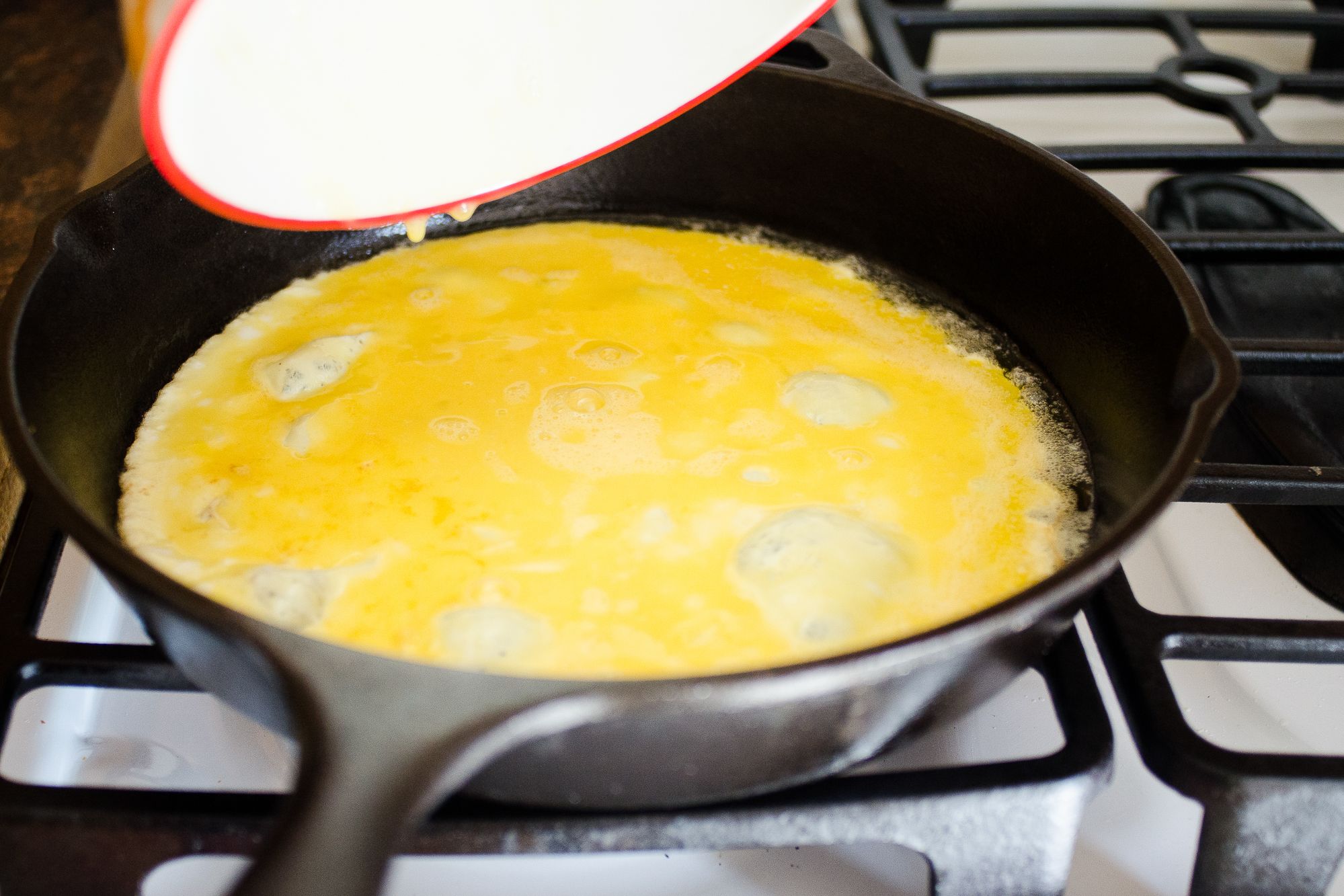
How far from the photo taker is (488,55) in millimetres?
961

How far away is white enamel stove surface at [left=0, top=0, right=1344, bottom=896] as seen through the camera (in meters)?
0.77

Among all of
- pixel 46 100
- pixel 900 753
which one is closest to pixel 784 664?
pixel 900 753

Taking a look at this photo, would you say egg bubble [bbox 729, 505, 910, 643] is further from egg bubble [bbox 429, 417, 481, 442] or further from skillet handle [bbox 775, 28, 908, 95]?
skillet handle [bbox 775, 28, 908, 95]

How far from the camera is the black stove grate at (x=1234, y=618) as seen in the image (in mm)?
702

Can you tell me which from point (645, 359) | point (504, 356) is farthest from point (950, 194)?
point (504, 356)

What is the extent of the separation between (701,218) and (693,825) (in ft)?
2.75

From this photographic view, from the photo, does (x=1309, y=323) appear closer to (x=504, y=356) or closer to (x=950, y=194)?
(x=950, y=194)

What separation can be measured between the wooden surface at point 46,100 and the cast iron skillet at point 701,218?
29 cm

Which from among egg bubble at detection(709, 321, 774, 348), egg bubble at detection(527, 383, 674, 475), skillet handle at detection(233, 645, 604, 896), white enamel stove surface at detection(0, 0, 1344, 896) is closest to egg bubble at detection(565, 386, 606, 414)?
egg bubble at detection(527, 383, 674, 475)

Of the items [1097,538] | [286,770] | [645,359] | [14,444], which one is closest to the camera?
[14,444]

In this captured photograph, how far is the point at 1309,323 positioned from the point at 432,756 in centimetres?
109

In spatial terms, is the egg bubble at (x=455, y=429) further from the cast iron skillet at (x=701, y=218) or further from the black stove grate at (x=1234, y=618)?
the black stove grate at (x=1234, y=618)

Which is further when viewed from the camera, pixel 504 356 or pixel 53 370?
pixel 504 356

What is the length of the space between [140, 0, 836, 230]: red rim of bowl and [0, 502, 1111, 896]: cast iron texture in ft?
1.11
